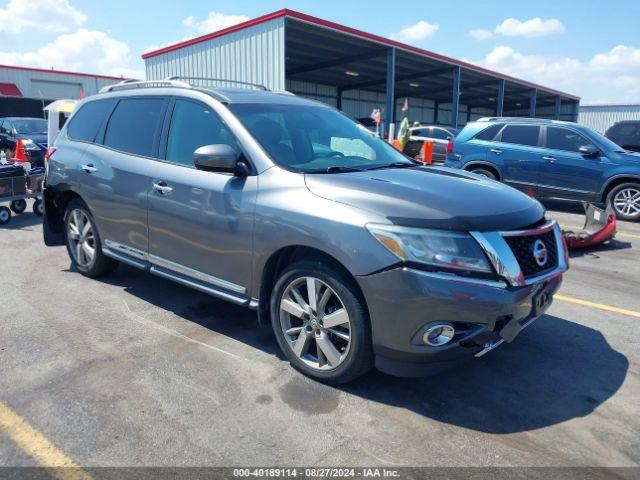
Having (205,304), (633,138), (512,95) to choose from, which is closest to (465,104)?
(512,95)

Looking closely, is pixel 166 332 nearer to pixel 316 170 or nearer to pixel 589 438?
pixel 316 170

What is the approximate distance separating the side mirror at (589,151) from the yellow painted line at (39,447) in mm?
9927

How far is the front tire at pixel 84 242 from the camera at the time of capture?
199 inches

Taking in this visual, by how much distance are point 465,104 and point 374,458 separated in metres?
50.2

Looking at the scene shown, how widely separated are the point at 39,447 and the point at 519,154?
9.88 m

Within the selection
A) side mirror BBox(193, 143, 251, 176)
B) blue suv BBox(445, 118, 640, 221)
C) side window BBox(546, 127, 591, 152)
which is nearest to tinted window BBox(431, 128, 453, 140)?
blue suv BBox(445, 118, 640, 221)

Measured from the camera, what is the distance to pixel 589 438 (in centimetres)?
272

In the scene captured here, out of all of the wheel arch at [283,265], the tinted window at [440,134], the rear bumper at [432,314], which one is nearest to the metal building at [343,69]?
the tinted window at [440,134]

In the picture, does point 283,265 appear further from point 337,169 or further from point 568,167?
point 568,167

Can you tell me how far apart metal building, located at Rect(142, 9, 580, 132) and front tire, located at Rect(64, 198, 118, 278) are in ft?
38.2

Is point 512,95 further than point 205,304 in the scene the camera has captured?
Yes

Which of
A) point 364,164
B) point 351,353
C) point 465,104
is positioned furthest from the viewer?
point 465,104

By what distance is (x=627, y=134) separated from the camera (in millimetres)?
14969

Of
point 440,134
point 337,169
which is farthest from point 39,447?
point 440,134
